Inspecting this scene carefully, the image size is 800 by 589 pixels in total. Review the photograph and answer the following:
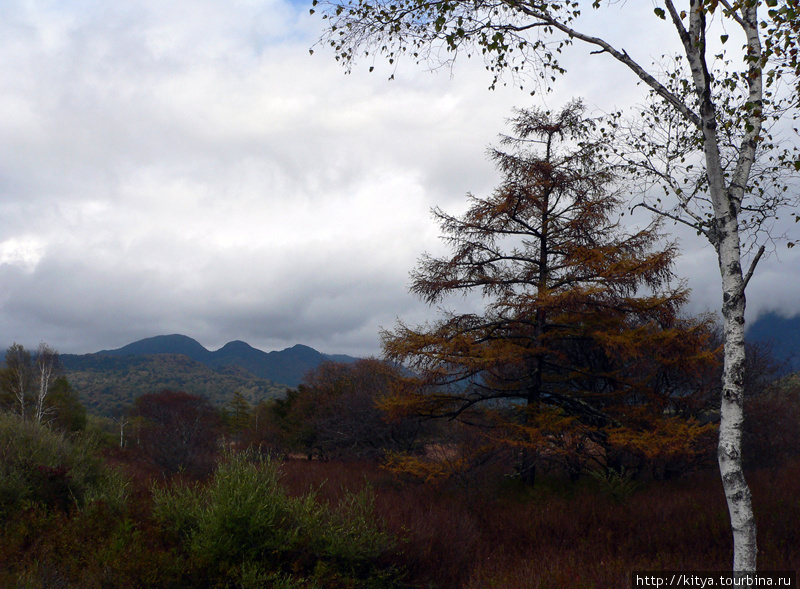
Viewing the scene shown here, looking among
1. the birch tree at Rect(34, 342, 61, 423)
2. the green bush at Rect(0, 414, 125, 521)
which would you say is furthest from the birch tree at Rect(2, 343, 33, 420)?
the green bush at Rect(0, 414, 125, 521)

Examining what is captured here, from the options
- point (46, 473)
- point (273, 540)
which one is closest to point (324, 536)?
point (273, 540)

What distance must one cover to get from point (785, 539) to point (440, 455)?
306 inches

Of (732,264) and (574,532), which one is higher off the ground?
(732,264)

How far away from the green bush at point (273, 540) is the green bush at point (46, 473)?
3.71m

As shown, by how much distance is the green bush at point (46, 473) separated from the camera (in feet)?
30.5

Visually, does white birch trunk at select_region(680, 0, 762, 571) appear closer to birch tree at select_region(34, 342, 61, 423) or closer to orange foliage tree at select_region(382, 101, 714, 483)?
orange foliage tree at select_region(382, 101, 714, 483)

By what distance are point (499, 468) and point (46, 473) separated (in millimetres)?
11158

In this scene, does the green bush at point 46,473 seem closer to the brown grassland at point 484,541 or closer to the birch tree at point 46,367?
the brown grassland at point 484,541

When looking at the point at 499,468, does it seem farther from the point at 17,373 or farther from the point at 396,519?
the point at 17,373

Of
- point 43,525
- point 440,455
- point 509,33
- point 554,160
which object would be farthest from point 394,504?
point 554,160

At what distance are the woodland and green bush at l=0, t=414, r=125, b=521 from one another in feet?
0.16

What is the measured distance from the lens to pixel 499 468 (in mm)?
13656

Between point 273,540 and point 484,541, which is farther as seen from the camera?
point 484,541

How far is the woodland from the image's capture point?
6.88 metres
